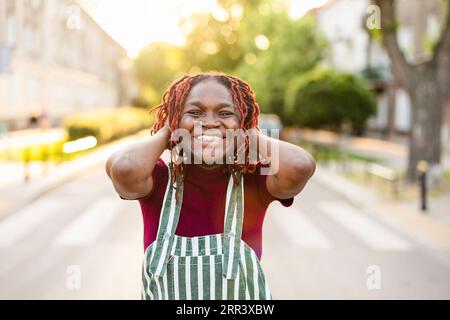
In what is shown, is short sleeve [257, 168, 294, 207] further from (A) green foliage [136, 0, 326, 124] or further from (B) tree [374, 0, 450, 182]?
(A) green foliage [136, 0, 326, 124]

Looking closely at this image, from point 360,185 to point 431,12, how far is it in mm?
17617

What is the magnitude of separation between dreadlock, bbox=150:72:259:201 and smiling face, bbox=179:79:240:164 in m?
0.02

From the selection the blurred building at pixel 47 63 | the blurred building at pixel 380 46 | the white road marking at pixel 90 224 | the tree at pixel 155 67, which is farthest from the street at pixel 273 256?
the tree at pixel 155 67

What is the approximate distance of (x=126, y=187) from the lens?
187 centimetres

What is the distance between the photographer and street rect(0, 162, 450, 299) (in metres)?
6.33

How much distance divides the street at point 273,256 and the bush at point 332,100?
11.7 metres

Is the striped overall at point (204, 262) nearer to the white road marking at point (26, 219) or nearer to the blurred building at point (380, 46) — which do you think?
the white road marking at point (26, 219)

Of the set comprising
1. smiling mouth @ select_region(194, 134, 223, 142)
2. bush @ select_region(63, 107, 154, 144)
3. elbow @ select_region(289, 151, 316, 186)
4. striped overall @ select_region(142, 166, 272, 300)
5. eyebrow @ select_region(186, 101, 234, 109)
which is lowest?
bush @ select_region(63, 107, 154, 144)

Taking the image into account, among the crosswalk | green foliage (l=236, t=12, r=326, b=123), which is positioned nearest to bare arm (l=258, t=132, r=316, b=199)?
the crosswalk

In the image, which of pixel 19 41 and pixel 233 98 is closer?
pixel 233 98
